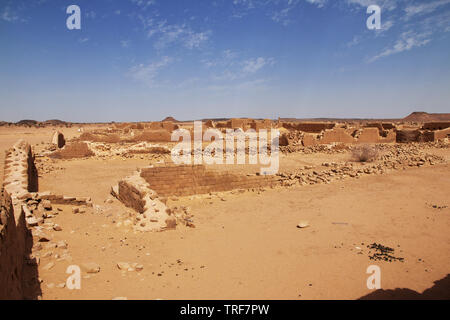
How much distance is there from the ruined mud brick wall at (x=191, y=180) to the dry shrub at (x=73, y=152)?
9764 millimetres

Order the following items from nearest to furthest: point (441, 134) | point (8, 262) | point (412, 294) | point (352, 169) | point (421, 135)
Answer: point (8, 262) → point (412, 294) → point (352, 169) → point (441, 134) → point (421, 135)

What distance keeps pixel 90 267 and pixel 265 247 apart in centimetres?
315

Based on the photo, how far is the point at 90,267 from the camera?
4172 mm

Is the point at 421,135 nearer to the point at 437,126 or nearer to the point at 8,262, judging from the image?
the point at 437,126

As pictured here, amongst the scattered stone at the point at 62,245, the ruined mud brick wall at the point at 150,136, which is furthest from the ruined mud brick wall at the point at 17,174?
the ruined mud brick wall at the point at 150,136

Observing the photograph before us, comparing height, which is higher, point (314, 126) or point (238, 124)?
point (238, 124)

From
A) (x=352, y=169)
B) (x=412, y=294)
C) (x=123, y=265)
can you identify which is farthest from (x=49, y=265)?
(x=352, y=169)

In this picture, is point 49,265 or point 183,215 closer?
point 49,265

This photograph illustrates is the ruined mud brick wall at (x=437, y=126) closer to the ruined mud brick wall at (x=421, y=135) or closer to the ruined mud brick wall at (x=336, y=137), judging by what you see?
the ruined mud brick wall at (x=421, y=135)

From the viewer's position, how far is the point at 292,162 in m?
15.6

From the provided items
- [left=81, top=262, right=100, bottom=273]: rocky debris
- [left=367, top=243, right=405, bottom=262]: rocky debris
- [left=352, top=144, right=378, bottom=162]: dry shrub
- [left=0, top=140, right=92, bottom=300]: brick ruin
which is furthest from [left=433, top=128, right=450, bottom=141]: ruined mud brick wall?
[left=81, top=262, right=100, bottom=273]: rocky debris
